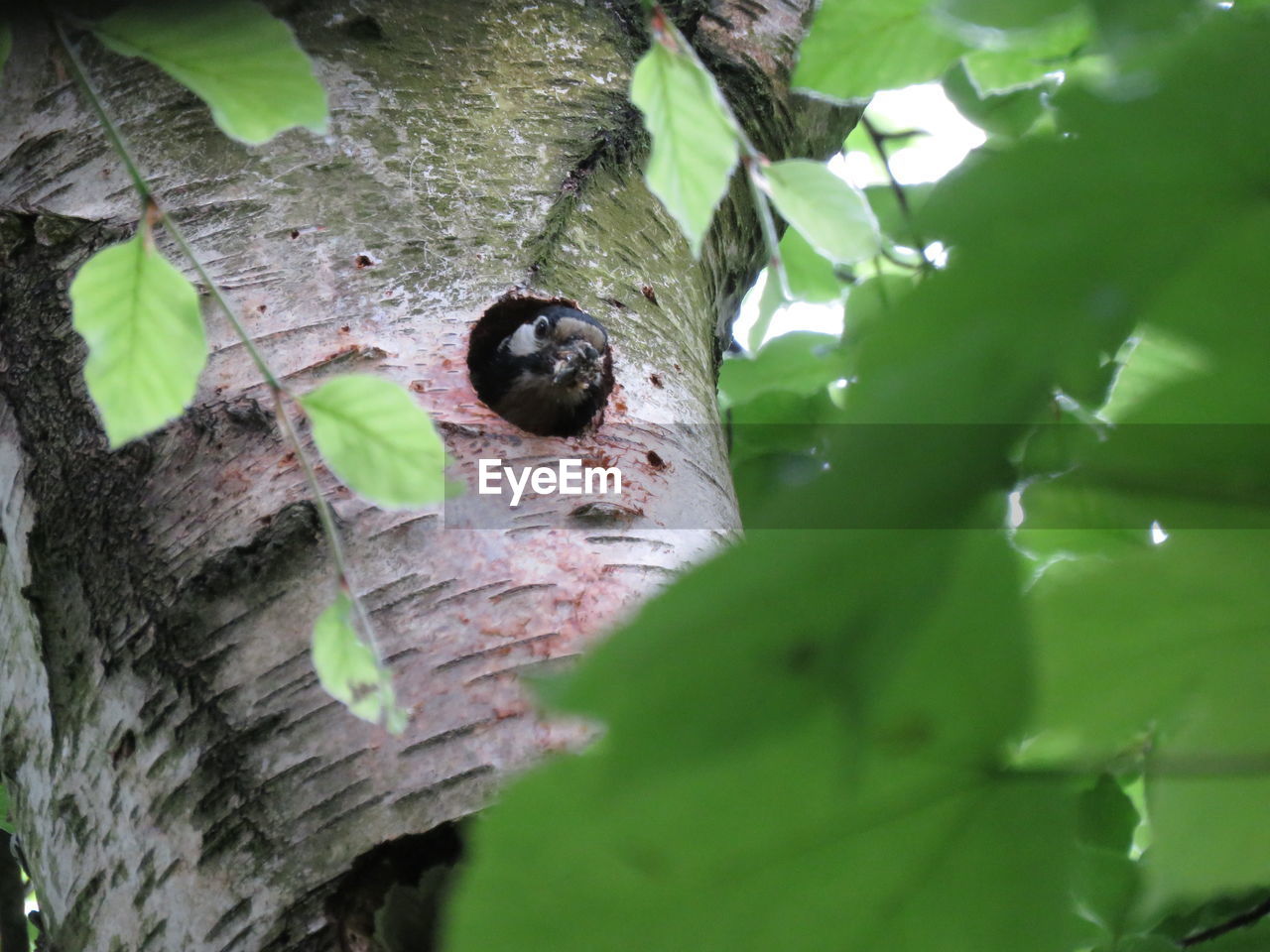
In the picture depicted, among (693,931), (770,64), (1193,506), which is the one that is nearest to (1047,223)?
(1193,506)

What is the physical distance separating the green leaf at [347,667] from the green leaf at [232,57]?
0.24 metres

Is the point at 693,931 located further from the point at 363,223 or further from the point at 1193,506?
the point at 363,223

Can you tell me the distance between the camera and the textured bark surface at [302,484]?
83 centimetres

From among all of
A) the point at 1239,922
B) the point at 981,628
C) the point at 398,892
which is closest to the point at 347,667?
the point at 398,892

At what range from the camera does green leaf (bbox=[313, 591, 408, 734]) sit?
568 mm

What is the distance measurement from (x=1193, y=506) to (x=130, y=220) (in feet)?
3.70

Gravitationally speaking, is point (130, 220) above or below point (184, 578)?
above

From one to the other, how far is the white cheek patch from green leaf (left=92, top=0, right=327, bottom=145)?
69cm

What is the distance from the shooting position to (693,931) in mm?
276

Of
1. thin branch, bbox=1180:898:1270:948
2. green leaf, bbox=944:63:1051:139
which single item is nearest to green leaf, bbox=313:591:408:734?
thin branch, bbox=1180:898:1270:948

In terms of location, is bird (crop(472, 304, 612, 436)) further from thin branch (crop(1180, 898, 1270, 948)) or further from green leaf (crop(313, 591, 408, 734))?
thin branch (crop(1180, 898, 1270, 948))

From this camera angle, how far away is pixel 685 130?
0.53 metres

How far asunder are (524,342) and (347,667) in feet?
2.64

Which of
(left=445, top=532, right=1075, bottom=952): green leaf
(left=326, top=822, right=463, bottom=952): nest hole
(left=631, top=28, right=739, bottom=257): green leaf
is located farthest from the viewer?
(left=326, top=822, right=463, bottom=952): nest hole
